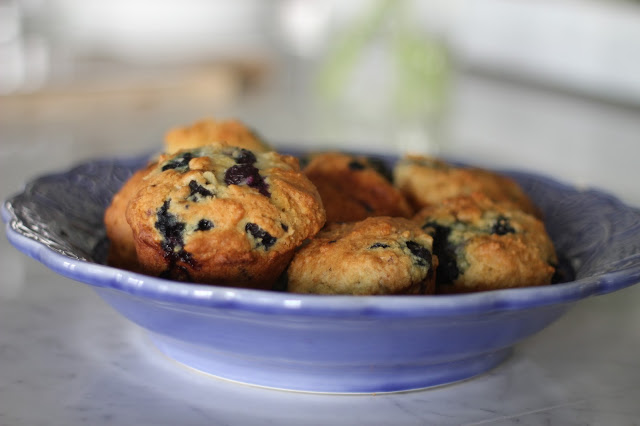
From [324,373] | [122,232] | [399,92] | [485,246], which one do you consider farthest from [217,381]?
[399,92]

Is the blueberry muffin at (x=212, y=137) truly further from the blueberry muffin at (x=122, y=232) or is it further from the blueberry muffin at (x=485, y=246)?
the blueberry muffin at (x=485, y=246)

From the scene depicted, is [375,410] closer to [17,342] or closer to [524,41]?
[17,342]

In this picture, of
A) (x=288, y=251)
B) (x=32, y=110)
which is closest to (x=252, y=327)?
(x=288, y=251)

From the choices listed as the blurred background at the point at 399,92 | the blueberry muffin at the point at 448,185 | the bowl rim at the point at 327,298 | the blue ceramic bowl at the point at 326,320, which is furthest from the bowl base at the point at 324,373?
the blurred background at the point at 399,92

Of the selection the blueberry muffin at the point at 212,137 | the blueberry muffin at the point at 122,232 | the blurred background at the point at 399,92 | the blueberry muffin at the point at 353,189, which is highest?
the blueberry muffin at the point at 212,137

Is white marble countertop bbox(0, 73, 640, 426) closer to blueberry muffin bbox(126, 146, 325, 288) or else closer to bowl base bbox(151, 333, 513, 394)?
bowl base bbox(151, 333, 513, 394)
